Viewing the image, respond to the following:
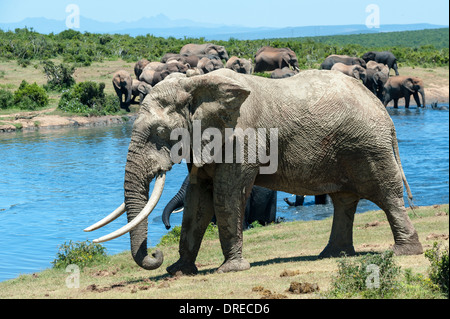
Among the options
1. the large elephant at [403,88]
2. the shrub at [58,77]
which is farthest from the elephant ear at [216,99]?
the large elephant at [403,88]

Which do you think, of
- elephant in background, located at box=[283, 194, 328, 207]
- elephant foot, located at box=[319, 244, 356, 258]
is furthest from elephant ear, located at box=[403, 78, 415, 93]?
elephant foot, located at box=[319, 244, 356, 258]

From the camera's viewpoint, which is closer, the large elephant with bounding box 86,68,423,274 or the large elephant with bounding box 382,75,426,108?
the large elephant with bounding box 86,68,423,274

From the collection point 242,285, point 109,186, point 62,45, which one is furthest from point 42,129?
point 242,285

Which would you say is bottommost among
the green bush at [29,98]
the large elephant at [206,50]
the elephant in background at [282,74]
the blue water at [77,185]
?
the blue water at [77,185]

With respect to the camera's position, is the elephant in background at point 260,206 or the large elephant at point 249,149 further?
the elephant in background at point 260,206

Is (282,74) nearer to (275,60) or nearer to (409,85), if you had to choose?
(409,85)

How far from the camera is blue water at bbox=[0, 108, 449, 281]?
49.8ft

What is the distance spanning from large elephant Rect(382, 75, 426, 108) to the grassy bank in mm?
28825

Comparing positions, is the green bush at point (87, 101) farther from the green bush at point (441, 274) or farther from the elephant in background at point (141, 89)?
the green bush at point (441, 274)

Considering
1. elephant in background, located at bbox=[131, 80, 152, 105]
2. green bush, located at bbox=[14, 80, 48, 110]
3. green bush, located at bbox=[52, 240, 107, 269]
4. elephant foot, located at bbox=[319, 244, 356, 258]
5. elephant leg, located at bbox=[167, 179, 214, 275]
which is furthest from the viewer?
elephant in background, located at bbox=[131, 80, 152, 105]

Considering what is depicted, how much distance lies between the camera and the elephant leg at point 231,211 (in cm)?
840

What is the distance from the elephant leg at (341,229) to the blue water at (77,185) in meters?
5.21

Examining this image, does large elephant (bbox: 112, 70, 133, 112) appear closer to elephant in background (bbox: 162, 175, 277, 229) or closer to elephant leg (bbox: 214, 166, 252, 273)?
elephant in background (bbox: 162, 175, 277, 229)

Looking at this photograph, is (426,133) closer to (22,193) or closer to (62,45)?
(22,193)
